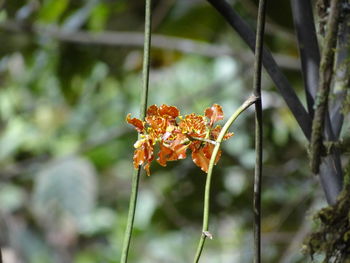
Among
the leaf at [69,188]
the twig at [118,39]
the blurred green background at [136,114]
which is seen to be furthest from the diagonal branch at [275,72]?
the leaf at [69,188]

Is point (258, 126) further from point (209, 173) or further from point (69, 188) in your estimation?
point (69, 188)

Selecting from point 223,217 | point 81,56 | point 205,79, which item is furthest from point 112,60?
point 205,79

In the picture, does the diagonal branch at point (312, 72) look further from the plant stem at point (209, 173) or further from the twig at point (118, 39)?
the twig at point (118, 39)

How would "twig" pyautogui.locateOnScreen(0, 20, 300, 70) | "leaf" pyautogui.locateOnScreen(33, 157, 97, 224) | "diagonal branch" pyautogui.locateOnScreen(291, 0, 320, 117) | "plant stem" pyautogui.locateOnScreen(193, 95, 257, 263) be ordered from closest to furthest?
"plant stem" pyautogui.locateOnScreen(193, 95, 257, 263)
"diagonal branch" pyautogui.locateOnScreen(291, 0, 320, 117)
"twig" pyautogui.locateOnScreen(0, 20, 300, 70)
"leaf" pyautogui.locateOnScreen(33, 157, 97, 224)

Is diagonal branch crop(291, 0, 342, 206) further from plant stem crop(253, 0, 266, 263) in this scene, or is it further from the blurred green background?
the blurred green background

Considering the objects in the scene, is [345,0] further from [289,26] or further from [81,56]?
[81,56]

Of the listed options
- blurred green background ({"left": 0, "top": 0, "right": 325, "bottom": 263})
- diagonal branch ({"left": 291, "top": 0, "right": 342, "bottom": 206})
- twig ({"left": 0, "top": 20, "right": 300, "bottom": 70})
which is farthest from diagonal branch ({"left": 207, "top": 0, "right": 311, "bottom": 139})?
twig ({"left": 0, "top": 20, "right": 300, "bottom": 70})
